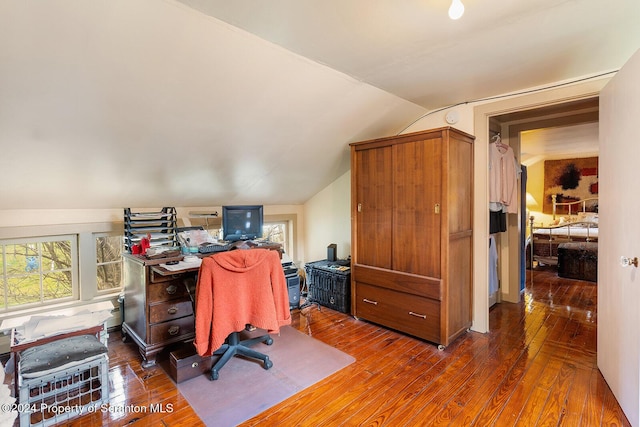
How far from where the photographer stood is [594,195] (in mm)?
6555

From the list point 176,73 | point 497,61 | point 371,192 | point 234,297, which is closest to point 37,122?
point 176,73

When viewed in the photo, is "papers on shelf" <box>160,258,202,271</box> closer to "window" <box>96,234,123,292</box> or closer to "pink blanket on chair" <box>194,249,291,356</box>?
"pink blanket on chair" <box>194,249,291,356</box>

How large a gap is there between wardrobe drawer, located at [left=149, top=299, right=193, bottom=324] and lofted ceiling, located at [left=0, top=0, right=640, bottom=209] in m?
1.09

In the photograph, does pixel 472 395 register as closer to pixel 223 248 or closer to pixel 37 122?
pixel 223 248

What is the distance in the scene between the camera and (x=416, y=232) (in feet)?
9.49

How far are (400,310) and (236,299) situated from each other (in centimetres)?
155

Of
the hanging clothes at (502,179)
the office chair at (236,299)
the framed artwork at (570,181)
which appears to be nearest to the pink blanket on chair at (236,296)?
the office chair at (236,299)

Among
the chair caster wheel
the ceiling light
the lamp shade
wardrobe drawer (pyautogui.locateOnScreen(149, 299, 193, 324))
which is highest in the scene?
the ceiling light

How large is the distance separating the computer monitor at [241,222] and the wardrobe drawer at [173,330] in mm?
883

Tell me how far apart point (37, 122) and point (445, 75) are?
8.94 ft

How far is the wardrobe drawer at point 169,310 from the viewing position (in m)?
2.56

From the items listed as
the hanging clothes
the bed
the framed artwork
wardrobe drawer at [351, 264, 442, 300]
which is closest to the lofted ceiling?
the hanging clothes

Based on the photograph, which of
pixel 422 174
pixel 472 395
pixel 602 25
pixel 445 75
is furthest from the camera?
pixel 422 174

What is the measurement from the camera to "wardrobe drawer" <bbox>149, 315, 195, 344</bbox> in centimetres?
256
